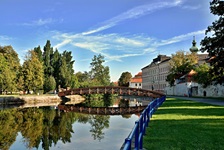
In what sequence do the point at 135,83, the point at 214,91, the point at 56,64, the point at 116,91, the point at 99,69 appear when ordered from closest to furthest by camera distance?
the point at 214,91
the point at 116,91
the point at 56,64
the point at 99,69
the point at 135,83

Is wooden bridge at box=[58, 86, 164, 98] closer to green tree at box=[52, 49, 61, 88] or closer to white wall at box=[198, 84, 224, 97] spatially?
white wall at box=[198, 84, 224, 97]

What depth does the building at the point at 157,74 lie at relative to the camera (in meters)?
79.7

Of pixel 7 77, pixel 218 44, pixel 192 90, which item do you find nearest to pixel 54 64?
pixel 7 77

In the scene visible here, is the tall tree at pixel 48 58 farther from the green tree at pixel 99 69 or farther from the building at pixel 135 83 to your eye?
the building at pixel 135 83

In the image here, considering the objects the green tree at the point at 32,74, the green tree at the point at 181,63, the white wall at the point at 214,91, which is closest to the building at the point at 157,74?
the green tree at the point at 181,63

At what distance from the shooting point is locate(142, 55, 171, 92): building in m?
79.7

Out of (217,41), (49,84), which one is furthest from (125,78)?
(217,41)

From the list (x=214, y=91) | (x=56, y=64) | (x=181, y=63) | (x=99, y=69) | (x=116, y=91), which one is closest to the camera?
(x=214, y=91)

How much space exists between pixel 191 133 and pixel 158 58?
83456mm

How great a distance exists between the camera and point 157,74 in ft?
286

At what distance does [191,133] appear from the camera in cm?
907

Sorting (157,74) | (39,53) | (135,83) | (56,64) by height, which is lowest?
(135,83)

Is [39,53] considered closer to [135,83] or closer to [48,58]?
[48,58]

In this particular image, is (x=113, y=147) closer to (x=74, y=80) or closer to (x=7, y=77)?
(x=7, y=77)
